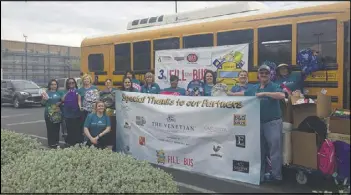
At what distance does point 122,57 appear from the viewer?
389 inches

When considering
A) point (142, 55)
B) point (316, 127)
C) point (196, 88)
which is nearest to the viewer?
point (316, 127)

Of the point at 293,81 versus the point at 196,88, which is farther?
the point at 196,88

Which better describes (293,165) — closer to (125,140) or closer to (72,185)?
(125,140)

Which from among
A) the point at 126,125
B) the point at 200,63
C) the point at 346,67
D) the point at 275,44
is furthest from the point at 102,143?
the point at 346,67

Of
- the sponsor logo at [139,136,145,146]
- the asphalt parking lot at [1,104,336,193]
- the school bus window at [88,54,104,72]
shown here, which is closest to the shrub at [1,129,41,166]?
the asphalt parking lot at [1,104,336,193]

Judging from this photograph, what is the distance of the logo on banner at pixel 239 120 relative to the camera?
523cm

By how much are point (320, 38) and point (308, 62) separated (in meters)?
0.44

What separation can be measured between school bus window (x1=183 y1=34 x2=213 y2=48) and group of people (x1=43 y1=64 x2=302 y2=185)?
804 millimetres

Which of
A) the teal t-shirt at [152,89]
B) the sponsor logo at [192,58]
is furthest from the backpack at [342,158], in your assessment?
the sponsor logo at [192,58]

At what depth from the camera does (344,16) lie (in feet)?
19.5

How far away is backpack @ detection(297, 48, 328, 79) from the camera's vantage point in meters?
6.16

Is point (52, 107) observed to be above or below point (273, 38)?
below

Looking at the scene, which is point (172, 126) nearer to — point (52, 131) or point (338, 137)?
point (338, 137)

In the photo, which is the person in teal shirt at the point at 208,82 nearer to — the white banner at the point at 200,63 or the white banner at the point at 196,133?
the white banner at the point at 200,63
